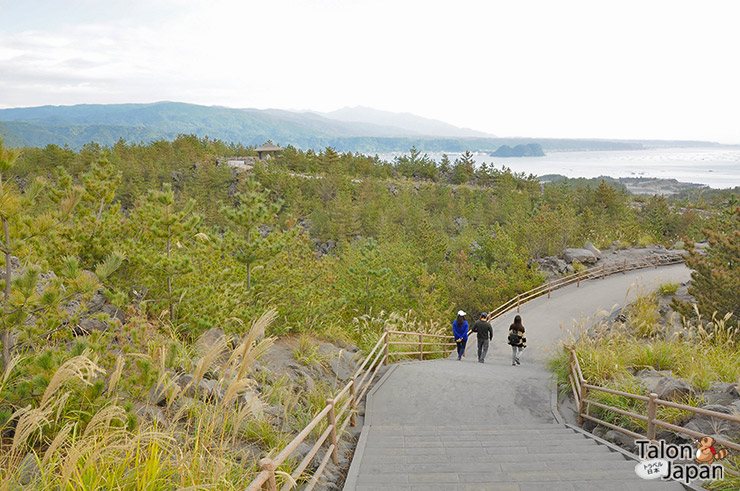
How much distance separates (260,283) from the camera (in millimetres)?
11062

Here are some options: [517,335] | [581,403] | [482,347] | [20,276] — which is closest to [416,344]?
[482,347]

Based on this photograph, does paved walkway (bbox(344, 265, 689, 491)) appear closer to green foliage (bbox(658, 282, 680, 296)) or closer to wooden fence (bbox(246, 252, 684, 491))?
wooden fence (bbox(246, 252, 684, 491))

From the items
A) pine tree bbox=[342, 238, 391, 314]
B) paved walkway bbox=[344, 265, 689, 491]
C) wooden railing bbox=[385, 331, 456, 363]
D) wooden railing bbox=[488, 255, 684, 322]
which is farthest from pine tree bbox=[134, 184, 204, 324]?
wooden railing bbox=[488, 255, 684, 322]

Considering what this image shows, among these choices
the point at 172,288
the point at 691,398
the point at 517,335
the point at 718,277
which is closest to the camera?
the point at 691,398

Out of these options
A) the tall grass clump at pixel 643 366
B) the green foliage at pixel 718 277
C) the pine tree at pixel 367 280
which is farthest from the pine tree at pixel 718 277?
the pine tree at pixel 367 280

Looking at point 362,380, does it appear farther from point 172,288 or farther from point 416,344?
point 416,344

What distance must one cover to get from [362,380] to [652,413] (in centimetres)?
442

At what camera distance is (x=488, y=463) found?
477 cm

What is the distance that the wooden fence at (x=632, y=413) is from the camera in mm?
4242

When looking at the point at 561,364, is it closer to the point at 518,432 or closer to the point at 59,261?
the point at 518,432

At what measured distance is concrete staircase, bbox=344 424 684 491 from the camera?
4162 mm

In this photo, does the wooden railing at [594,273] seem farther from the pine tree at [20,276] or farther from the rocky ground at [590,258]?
the pine tree at [20,276]

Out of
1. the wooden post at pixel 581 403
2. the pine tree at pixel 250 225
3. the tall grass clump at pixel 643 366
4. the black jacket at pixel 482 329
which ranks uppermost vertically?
Result: the pine tree at pixel 250 225

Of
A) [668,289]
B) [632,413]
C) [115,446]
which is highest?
[115,446]
